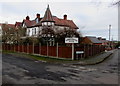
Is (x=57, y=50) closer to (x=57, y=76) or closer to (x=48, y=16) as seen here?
(x=57, y=76)

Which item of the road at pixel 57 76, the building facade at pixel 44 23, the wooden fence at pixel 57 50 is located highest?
the building facade at pixel 44 23

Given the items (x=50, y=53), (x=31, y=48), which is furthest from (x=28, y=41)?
(x=50, y=53)

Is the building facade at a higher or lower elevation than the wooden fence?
higher

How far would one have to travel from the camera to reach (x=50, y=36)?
24.4 meters

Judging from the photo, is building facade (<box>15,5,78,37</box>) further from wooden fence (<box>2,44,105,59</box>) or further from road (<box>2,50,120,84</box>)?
road (<box>2,50,120,84</box>)

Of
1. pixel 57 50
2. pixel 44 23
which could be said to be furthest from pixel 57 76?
pixel 44 23

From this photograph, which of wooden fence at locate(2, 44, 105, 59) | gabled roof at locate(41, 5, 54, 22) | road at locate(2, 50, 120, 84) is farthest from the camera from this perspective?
gabled roof at locate(41, 5, 54, 22)

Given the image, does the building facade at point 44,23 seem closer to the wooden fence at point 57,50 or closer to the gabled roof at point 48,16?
the gabled roof at point 48,16

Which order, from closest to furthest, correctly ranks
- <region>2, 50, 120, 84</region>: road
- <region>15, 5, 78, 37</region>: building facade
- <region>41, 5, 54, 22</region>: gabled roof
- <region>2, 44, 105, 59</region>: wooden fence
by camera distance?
<region>2, 50, 120, 84</region>: road
<region>2, 44, 105, 59</region>: wooden fence
<region>15, 5, 78, 37</region>: building facade
<region>41, 5, 54, 22</region>: gabled roof

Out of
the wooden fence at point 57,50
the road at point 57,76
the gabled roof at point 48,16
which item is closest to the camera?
the road at point 57,76

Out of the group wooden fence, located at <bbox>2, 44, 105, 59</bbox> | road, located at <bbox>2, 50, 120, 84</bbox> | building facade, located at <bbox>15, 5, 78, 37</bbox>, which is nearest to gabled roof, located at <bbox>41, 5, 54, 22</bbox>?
building facade, located at <bbox>15, 5, 78, 37</bbox>

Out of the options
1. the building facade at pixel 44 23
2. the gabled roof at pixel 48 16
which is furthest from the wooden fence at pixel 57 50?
the gabled roof at pixel 48 16

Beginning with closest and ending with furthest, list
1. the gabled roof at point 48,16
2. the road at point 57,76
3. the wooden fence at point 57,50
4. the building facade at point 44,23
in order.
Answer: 1. the road at point 57,76
2. the wooden fence at point 57,50
3. the building facade at point 44,23
4. the gabled roof at point 48,16

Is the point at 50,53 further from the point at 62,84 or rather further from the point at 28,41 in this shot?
the point at 62,84
